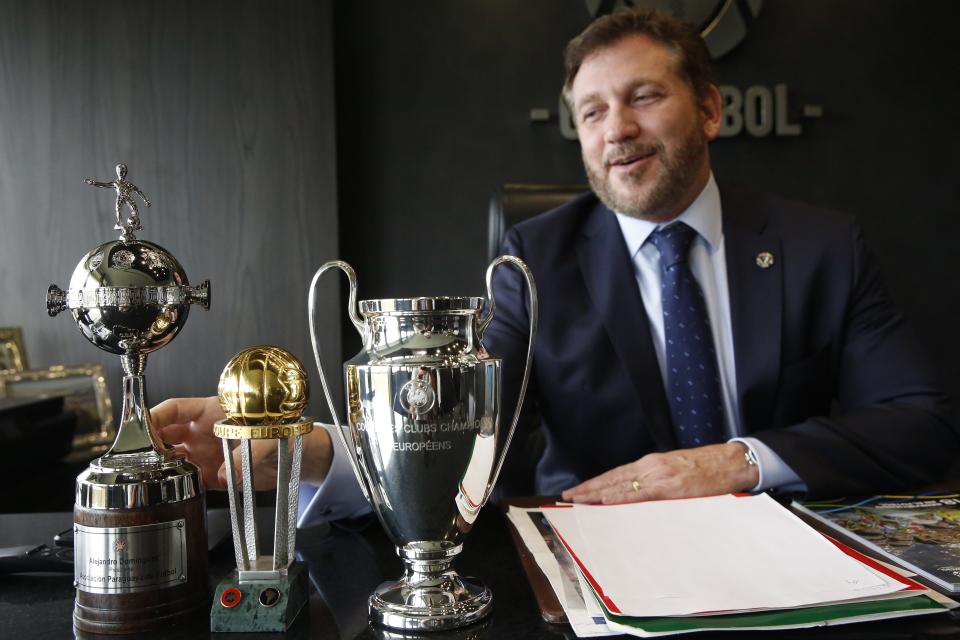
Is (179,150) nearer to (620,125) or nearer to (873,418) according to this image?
(620,125)

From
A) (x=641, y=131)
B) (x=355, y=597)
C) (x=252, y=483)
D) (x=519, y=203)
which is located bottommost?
(x=355, y=597)

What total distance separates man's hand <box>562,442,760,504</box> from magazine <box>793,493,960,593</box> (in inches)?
4.7

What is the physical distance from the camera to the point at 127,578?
1.86ft

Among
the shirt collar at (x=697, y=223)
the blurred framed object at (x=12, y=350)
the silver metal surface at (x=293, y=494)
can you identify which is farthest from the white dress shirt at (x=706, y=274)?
the blurred framed object at (x=12, y=350)

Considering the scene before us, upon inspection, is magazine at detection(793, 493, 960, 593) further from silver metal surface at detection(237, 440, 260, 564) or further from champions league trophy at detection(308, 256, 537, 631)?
silver metal surface at detection(237, 440, 260, 564)

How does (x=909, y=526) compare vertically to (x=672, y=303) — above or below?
below

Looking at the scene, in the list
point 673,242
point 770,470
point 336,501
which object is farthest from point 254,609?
point 673,242

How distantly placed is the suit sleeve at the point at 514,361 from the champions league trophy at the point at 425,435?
0.69 meters

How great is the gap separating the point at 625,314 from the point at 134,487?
1024mm

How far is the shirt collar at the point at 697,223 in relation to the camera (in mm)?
1513

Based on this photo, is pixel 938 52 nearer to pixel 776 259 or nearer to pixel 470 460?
pixel 776 259

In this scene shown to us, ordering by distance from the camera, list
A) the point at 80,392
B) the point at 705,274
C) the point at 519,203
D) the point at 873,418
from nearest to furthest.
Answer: the point at 873,418 < the point at 705,274 < the point at 519,203 < the point at 80,392

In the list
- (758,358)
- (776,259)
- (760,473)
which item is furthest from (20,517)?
(776,259)

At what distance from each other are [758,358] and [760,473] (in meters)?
0.40
